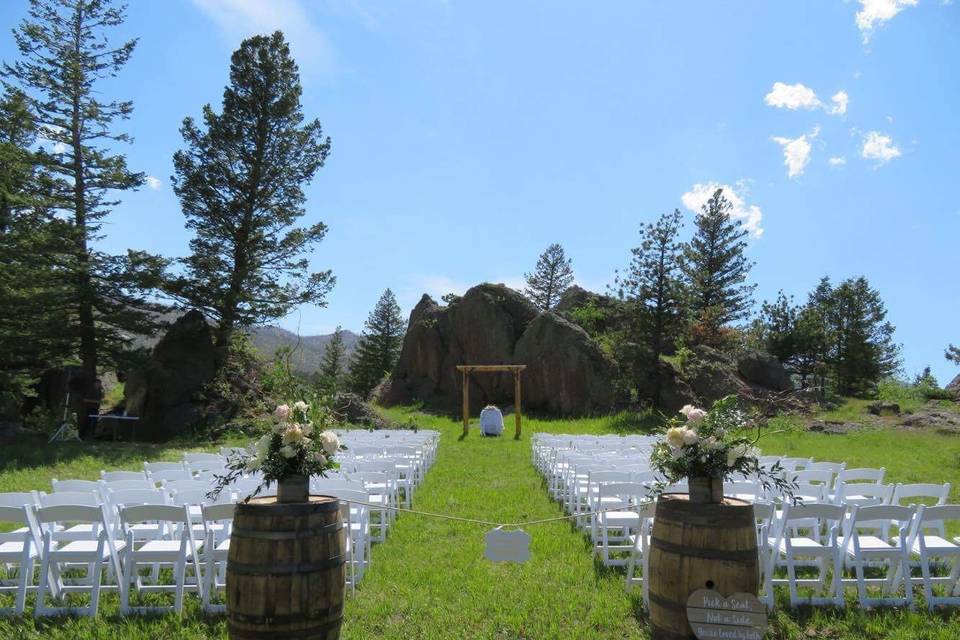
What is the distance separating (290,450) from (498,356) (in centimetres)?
2797

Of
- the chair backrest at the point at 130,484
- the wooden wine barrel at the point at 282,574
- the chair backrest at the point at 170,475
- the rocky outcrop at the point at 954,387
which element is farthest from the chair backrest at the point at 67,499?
the rocky outcrop at the point at 954,387

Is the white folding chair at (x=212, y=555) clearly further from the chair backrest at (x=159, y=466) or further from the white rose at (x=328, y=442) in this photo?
the chair backrest at (x=159, y=466)

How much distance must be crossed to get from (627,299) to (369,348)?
32.0 meters

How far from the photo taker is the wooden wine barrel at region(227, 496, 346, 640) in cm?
343

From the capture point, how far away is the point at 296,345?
6188 mm

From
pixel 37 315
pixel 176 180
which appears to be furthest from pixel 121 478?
pixel 176 180

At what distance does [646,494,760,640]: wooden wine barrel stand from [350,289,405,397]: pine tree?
5110 cm

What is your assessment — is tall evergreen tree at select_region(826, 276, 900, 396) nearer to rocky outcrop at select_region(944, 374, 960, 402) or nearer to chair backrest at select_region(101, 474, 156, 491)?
rocky outcrop at select_region(944, 374, 960, 402)

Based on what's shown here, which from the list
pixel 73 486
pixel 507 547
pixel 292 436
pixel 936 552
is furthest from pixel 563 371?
pixel 292 436

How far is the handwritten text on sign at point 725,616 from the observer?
10.6ft

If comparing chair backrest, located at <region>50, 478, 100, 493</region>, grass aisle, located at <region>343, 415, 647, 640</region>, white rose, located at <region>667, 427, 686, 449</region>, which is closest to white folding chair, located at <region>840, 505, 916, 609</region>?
grass aisle, located at <region>343, 415, 647, 640</region>

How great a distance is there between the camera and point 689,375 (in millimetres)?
25781

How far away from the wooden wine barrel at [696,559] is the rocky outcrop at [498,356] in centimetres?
2441

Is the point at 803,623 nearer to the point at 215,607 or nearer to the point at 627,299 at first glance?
the point at 215,607
